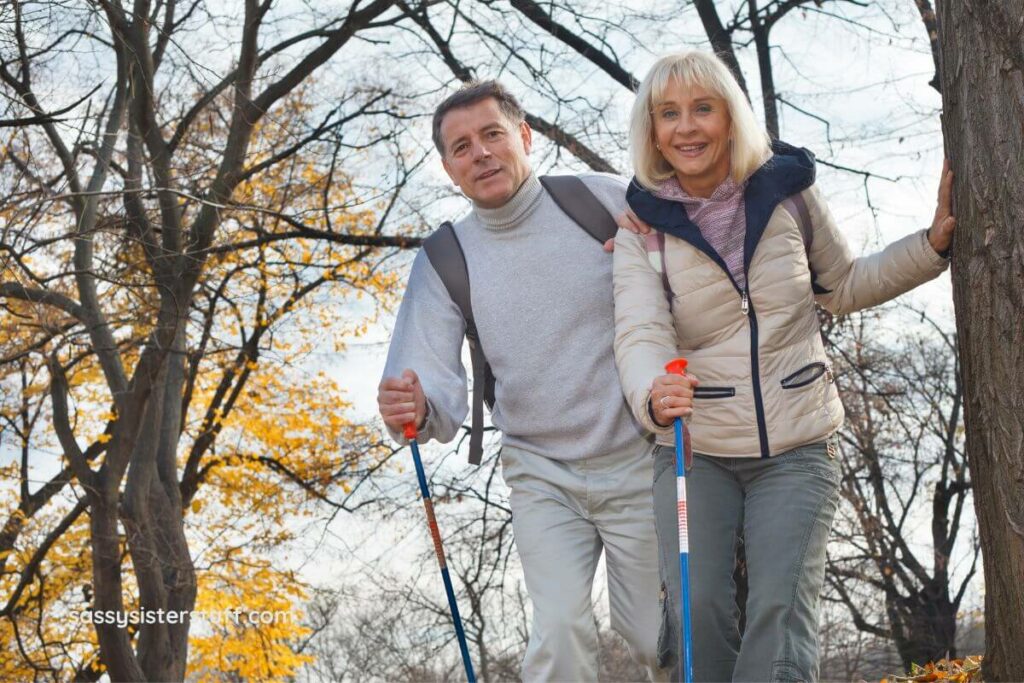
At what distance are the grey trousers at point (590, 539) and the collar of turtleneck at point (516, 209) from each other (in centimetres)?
89

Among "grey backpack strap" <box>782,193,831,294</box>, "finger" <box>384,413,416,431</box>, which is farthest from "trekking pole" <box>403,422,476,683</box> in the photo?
"grey backpack strap" <box>782,193,831,294</box>

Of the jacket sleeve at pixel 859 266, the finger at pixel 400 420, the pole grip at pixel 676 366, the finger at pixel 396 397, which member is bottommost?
the pole grip at pixel 676 366

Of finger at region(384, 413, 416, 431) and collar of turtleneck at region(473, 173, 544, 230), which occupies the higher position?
collar of turtleneck at region(473, 173, 544, 230)

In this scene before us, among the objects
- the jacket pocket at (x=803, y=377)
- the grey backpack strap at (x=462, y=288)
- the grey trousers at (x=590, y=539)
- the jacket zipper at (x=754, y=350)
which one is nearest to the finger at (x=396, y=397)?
the grey backpack strap at (x=462, y=288)

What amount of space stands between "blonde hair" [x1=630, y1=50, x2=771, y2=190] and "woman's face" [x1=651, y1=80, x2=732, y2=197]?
0.9 inches

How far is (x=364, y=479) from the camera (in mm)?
13828

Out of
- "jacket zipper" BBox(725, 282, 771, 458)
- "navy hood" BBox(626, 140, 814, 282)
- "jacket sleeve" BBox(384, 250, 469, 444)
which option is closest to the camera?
"jacket zipper" BBox(725, 282, 771, 458)

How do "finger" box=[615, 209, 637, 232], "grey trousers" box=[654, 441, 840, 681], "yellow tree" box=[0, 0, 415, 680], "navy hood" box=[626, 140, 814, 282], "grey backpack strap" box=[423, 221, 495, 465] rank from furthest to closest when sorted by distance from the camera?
"yellow tree" box=[0, 0, 415, 680] < "grey backpack strap" box=[423, 221, 495, 465] < "finger" box=[615, 209, 637, 232] < "navy hood" box=[626, 140, 814, 282] < "grey trousers" box=[654, 441, 840, 681]

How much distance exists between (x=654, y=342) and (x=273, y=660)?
16.3m

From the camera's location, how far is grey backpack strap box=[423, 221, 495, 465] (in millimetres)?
4180

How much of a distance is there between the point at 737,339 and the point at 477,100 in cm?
149

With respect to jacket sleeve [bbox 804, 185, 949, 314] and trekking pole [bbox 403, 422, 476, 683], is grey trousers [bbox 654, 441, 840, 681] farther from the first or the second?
trekking pole [bbox 403, 422, 476, 683]

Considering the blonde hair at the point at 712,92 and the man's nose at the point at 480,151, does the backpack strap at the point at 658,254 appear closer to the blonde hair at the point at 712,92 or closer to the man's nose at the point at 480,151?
the blonde hair at the point at 712,92

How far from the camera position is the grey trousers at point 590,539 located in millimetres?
3684
